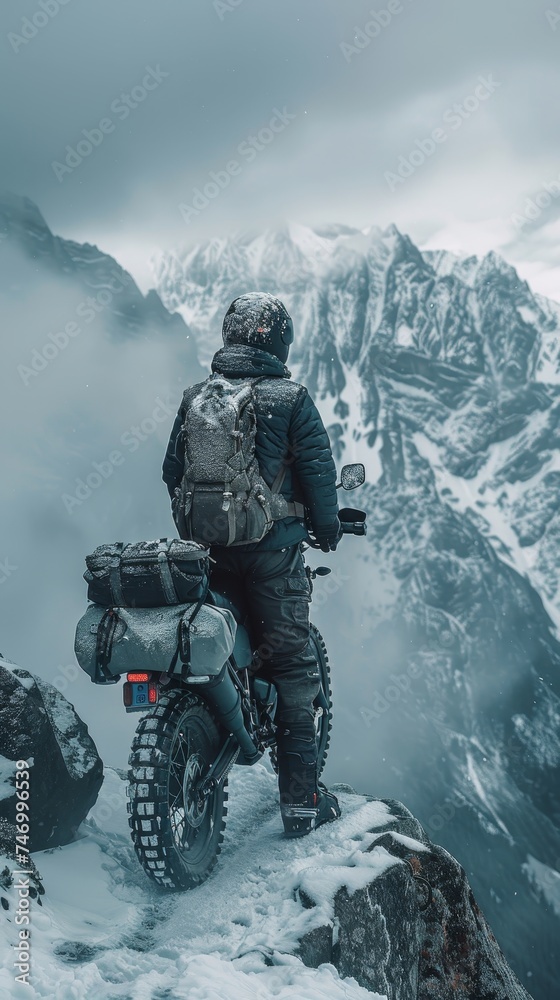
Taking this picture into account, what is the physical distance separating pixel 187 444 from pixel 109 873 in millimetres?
3233

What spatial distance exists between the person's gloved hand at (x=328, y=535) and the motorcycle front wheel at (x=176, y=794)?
1586 mm

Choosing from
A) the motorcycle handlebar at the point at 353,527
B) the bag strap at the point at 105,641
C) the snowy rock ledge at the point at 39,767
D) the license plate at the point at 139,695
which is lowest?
the snowy rock ledge at the point at 39,767

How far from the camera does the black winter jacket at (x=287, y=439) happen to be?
5121 millimetres

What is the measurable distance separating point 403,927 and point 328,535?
8.96 ft

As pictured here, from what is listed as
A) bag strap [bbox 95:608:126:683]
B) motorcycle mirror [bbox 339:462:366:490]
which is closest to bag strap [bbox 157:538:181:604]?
bag strap [bbox 95:608:126:683]

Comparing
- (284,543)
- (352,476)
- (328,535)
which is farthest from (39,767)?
(352,476)

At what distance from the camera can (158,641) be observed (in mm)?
4305

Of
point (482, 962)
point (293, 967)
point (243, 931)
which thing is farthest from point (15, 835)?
point (482, 962)

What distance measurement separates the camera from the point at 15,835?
456cm

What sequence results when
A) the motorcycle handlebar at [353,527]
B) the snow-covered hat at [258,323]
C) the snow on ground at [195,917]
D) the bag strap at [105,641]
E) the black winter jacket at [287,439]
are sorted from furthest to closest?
the motorcycle handlebar at [353,527] < the snow-covered hat at [258,323] < the black winter jacket at [287,439] < the bag strap at [105,641] < the snow on ground at [195,917]

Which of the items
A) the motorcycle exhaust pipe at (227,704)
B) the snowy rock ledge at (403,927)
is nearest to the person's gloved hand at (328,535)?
the motorcycle exhaust pipe at (227,704)

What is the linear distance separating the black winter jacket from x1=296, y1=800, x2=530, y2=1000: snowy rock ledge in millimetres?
2260

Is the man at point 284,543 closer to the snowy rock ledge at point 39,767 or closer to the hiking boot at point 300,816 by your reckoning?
the hiking boot at point 300,816

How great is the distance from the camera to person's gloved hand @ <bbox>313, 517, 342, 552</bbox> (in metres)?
5.57
